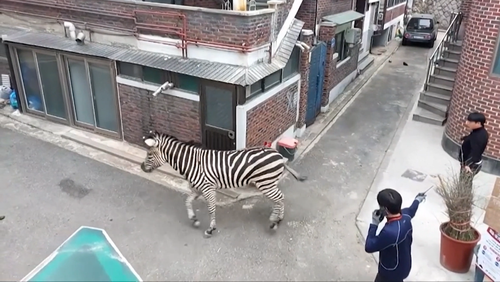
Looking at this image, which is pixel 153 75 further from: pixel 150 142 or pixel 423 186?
pixel 423 186

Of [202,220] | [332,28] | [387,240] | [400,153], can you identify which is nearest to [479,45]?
[400,153]

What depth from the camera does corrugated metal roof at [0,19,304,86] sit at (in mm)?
7338

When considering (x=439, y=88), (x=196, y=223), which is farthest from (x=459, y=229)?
(x=439, y=88)

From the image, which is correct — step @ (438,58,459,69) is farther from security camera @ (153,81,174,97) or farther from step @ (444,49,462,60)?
security camera @ (153,81,174,97)

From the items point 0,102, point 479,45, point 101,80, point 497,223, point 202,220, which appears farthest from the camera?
point 0,102

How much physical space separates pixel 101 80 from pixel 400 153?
292 inches

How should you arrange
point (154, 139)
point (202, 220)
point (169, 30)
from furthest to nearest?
1. point (169, 30)
2. point (202, 220)
3. point (154, 139)

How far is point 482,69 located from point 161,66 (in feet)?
22.1

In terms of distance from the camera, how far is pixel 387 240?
4207 millimetres

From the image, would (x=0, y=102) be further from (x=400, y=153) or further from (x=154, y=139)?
(x=400, y=153)

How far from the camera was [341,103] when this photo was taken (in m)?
13.2

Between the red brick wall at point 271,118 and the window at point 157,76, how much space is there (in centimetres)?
134

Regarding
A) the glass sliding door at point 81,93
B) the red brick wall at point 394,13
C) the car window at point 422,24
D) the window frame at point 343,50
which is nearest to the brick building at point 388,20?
the red brick wall at point 394,13

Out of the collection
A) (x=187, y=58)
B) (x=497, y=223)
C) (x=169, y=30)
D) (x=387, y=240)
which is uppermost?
(x=169, y=30)
